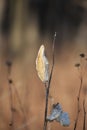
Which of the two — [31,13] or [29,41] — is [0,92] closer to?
[29,41]

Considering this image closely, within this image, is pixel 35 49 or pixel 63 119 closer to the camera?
pixel 63 119

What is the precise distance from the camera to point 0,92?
150cm

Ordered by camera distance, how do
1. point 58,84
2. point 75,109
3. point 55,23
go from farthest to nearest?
point 55,23, point 58,84, point 75,109

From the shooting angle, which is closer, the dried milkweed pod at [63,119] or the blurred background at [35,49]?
the dried milkweed pod at [63,119]

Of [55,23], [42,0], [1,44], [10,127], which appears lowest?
[10,127]

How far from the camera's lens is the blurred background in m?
1.41

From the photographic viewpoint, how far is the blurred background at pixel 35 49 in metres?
1.41

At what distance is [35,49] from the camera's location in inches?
59.9

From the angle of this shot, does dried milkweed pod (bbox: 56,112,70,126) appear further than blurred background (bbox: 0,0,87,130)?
No

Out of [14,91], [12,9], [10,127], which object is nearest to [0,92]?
[14,91]

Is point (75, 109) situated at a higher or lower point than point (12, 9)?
lower

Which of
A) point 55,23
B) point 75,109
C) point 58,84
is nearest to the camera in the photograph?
point 75,109

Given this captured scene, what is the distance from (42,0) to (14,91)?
47cm

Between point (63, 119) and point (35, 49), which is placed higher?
point (35, 49)
